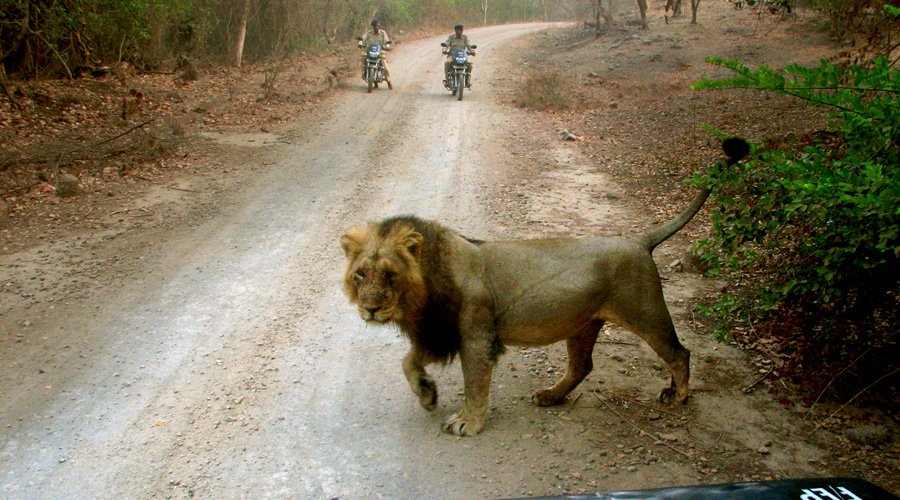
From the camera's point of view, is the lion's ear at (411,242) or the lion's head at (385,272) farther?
the lion's ear at (411,242)

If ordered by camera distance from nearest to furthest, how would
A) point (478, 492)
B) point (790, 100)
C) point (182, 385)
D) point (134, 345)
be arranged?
1. point (478, 492)
2. point (182, 385)
3. point (134, 345)
4. point (790, 100)

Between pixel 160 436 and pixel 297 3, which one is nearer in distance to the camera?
pixel 160 436

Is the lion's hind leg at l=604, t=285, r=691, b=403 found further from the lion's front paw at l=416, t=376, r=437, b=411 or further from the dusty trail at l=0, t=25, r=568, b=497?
the dusty trail at l=0, t=25, r=568, b=497

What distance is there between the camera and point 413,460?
15.2 ft

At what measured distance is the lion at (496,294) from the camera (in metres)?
4.68

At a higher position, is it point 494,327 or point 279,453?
point 494,327

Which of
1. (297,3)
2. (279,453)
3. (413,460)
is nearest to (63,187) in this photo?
(279,453)

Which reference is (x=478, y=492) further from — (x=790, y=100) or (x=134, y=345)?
(x=790, y=100)

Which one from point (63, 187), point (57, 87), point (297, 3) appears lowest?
point (63, 187)

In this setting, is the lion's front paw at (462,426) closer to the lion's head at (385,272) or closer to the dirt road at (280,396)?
the dirt road at (280,396)

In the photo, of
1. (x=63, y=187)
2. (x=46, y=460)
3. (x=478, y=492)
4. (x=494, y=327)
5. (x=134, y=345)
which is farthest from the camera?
(x=63, y=187)

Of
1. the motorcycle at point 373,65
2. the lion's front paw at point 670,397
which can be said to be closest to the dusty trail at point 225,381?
the lion's front paw at point 670,397

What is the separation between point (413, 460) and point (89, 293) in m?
4.49

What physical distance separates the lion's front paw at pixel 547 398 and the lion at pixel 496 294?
0.47 m
